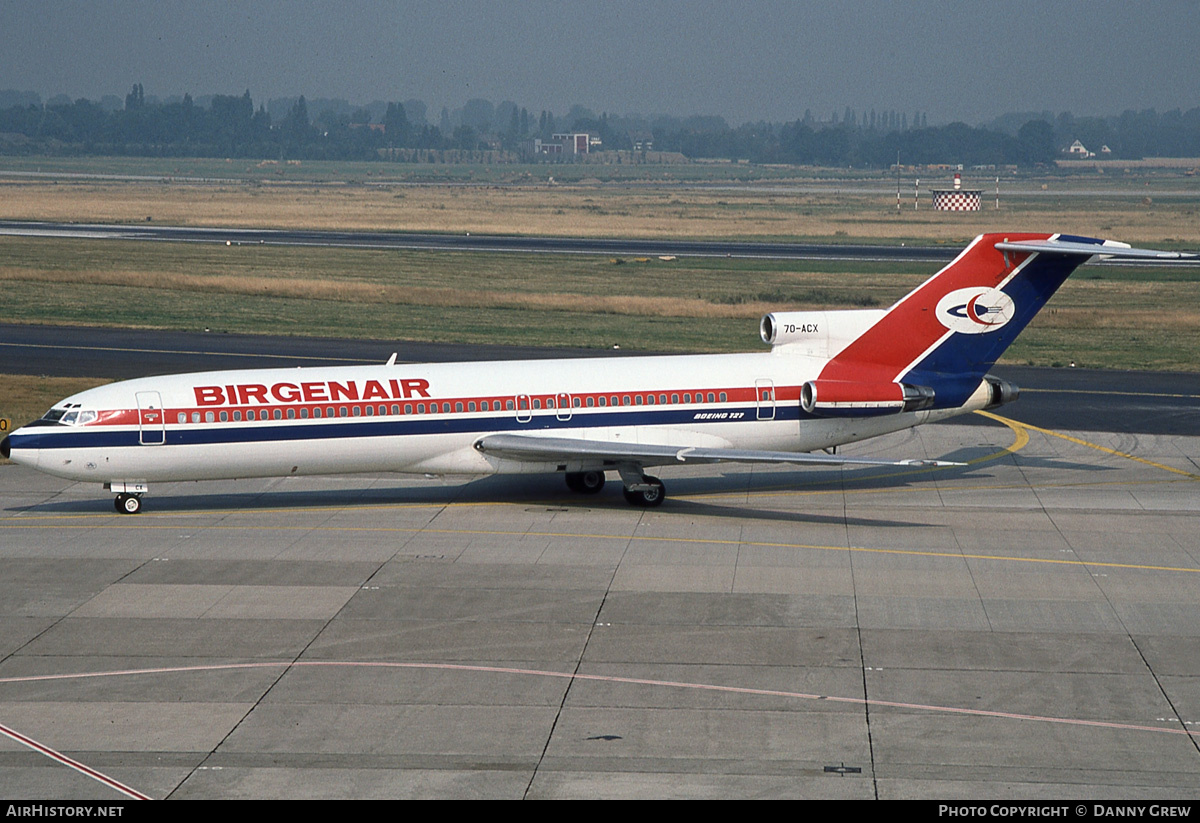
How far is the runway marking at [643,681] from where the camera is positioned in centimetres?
1889

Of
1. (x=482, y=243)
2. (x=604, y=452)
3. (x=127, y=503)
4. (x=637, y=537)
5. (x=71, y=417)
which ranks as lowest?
(x=637, y=537)

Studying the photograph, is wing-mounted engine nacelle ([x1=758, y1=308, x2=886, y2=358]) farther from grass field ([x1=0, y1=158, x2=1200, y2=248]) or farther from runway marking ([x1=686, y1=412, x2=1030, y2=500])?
grass field ([x1=0, y1=158, x2=1200, y2=248])

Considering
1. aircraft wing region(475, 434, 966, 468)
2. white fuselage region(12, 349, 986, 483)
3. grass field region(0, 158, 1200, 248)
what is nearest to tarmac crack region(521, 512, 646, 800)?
aircraft wing region(475, 434, 966, 468)

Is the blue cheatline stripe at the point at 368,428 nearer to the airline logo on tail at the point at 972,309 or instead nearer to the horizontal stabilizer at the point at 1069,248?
the airline logo on tail at the point at 972,309

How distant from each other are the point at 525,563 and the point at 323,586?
4132 millimetres

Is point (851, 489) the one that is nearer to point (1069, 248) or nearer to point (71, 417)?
point (1069, 248)

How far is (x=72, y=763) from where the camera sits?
1744 centimetres

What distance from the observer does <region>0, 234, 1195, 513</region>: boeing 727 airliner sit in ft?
100

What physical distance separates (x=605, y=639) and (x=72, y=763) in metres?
8.67

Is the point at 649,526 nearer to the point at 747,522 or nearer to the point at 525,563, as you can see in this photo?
the point at 747,522

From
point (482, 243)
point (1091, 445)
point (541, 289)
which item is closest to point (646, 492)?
point (1091, 445)

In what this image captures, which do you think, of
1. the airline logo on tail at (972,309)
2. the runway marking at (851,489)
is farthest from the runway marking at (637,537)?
the airline logo on tail at (972,309)

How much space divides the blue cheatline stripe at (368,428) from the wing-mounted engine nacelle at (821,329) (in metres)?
1.79
